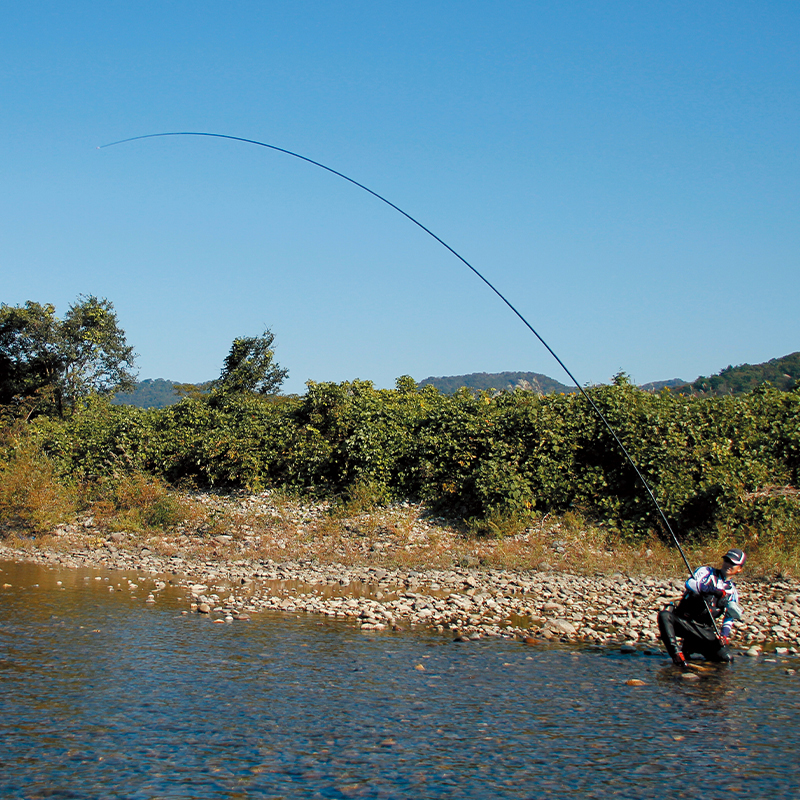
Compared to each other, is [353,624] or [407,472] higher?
[407,472]

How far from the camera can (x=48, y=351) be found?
2845 centimetres

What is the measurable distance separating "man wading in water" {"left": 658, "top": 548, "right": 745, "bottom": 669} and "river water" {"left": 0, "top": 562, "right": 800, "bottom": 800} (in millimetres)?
287

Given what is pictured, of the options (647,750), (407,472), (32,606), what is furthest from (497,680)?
(407,472)

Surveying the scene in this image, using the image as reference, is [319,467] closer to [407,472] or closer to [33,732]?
[407,472]

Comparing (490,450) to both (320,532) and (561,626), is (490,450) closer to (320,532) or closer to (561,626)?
(320,532)

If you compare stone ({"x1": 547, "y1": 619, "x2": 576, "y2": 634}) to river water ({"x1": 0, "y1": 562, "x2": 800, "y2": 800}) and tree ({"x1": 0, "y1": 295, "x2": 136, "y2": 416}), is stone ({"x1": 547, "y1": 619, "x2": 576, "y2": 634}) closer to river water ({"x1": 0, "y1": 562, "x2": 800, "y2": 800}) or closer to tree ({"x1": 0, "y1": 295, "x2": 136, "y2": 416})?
river water ({"x1": 0, "y1": 562, "x2": 800, "y2": 800})

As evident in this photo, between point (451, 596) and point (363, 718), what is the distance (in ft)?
17.8

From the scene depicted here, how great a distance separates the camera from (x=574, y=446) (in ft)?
56.3

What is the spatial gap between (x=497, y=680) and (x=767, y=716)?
2.68 metres

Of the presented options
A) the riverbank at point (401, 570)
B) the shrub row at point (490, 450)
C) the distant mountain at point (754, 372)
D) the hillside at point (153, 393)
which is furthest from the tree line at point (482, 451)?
the hillside at point (153, 393)

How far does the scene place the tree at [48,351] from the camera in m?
28.0

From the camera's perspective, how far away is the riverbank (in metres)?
11.1

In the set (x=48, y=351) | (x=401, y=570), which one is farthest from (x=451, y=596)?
(x=48, y=351)

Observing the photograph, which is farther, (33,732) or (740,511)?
(740,511)
